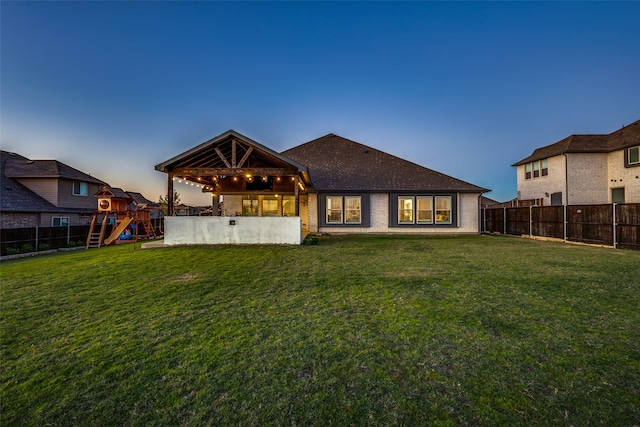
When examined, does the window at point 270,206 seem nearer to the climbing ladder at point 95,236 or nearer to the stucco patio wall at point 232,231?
the stucco patio wall at point 232,231

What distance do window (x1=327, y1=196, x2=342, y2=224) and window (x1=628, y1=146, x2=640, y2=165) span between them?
65.8 feet

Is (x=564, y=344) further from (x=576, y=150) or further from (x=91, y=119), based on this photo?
(x=91, y=119)

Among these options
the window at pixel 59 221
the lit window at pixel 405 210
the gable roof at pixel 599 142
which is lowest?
the window at pixel 59 221

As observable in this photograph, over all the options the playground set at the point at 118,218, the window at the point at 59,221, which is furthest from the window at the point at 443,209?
the window at the point at 59,221

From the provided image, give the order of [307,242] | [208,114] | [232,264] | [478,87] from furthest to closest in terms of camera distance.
Result: [478,87], [208,114], [307,242], [232,264]

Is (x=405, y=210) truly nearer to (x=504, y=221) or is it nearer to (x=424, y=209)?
(x=424, y=209)

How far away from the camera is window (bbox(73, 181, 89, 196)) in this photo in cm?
2162

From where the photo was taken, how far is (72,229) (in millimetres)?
14656

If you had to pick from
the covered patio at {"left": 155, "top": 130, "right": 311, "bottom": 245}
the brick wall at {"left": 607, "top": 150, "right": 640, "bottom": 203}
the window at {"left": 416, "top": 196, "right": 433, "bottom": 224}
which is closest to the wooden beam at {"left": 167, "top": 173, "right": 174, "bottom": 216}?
the covered patio at {"left": 155, "top": 130, "right": 311, "bottom": 245}

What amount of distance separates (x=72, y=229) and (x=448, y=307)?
735 inches

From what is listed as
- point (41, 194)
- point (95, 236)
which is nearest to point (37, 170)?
point (41, 194)

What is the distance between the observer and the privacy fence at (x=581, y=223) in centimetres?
1044

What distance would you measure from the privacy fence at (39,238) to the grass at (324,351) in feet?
28.0

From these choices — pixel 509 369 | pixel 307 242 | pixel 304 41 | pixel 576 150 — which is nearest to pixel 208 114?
pixel 304 41
